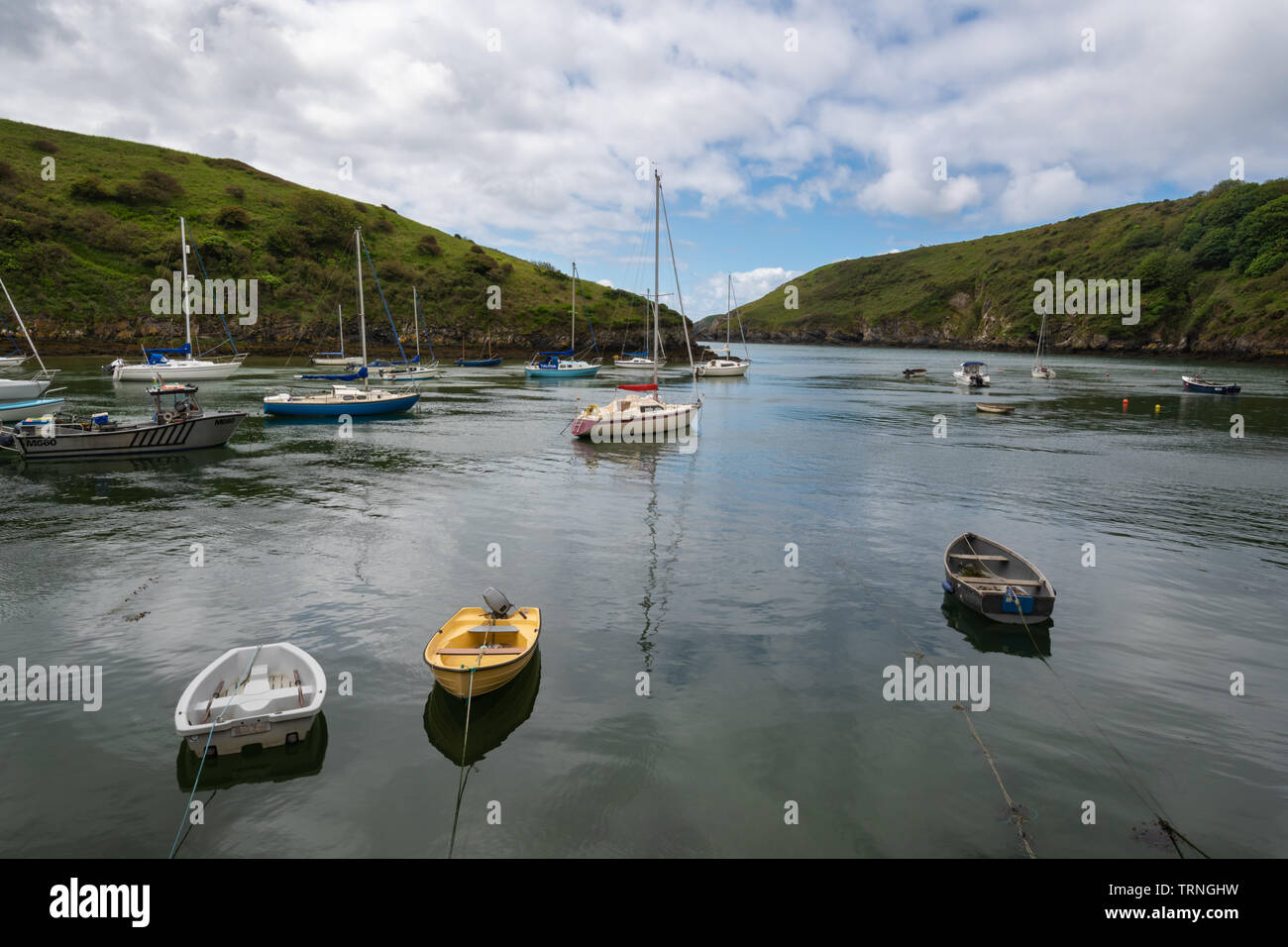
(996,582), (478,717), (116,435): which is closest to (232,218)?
(116,435)

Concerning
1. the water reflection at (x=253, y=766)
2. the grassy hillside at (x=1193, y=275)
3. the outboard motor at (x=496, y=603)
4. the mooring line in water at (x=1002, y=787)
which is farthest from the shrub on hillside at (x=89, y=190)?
the grassy hillside at (x=1193, y=275)

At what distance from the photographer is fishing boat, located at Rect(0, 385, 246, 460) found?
33219 millimetres

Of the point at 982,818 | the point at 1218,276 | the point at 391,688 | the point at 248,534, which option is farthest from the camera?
the point at 1218,276

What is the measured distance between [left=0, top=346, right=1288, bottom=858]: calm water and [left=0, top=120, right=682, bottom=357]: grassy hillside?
8410cm

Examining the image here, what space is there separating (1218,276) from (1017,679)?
18403 cm

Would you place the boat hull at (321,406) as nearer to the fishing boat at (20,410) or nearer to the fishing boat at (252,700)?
the fishing boat at (20,410)

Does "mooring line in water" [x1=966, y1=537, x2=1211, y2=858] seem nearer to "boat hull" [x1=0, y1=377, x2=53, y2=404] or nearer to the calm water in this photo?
the calm water

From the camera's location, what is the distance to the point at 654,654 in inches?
610

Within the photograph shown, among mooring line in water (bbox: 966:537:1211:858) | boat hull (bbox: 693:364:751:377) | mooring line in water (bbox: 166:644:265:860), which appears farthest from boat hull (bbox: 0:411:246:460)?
boat hull (bbox: 693:364:751:377)

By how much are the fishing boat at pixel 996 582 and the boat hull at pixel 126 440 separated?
38112 millimetres

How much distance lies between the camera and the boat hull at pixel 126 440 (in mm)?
33219
